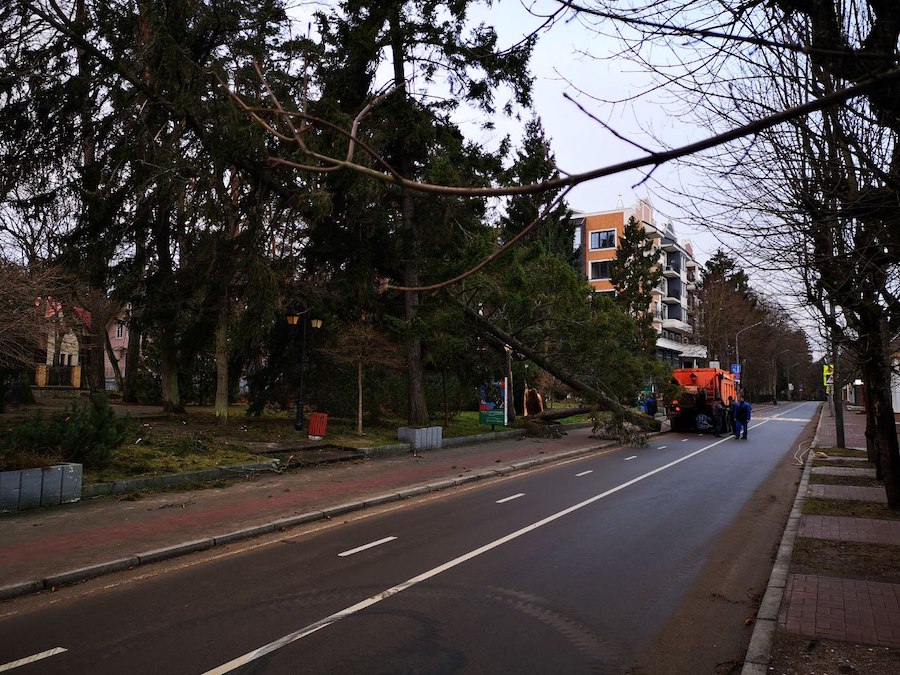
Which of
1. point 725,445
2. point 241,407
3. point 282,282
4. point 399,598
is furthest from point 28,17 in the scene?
point 725,445

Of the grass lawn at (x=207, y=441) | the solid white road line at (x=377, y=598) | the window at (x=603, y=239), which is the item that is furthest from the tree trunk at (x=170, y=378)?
the window at (x=603, y=239)

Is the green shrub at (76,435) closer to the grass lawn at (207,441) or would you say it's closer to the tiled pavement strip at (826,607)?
the grass lawn at (207,441)

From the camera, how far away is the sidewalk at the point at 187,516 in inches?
290

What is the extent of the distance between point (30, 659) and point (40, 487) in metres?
6.28

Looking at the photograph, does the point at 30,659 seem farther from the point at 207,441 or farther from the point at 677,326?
the point at 677,326

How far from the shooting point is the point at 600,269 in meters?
64.6

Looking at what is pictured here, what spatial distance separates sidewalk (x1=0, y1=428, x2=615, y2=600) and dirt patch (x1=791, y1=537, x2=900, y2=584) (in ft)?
22.8

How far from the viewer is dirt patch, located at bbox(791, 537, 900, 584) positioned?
23.3 ft

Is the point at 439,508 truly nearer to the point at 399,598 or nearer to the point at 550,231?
the point at 399,598

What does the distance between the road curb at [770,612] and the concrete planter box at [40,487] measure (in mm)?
10266

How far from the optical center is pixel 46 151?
16781 mm

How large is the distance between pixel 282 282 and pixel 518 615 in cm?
1704

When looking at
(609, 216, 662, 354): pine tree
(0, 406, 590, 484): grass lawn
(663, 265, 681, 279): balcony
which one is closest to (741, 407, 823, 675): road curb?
(0, 406, 590, 484): grass lawn

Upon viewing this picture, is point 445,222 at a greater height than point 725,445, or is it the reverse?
point 445,222
